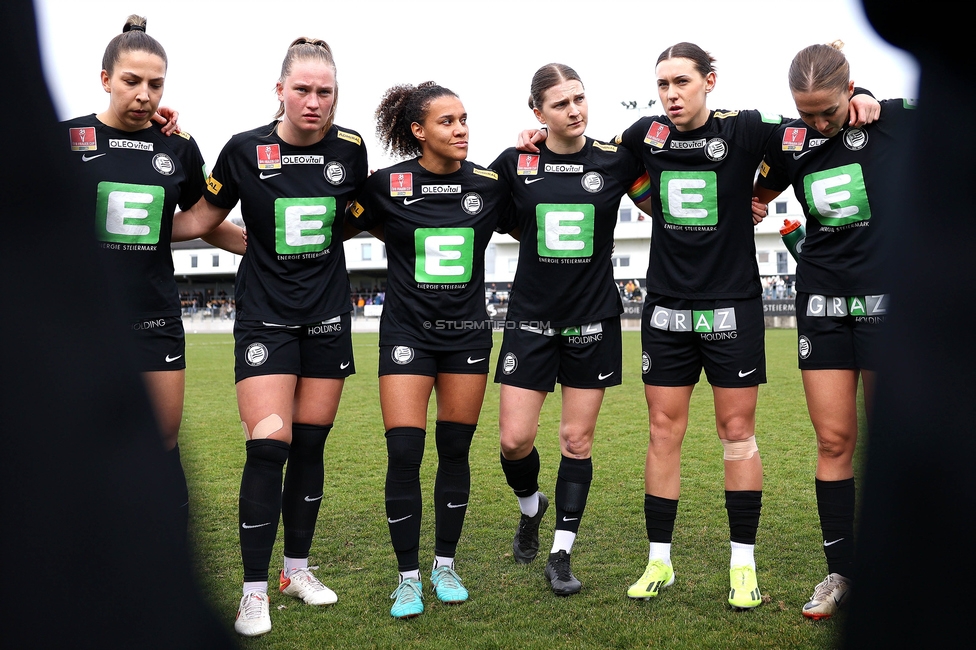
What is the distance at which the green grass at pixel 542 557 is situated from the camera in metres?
3.89

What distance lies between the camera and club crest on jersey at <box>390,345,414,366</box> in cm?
447

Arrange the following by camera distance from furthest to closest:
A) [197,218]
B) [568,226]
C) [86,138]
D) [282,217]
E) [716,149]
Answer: [568,226], [197,218], [716,149], [282,217], [86,138]

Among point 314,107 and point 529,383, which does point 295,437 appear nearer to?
point 529,383

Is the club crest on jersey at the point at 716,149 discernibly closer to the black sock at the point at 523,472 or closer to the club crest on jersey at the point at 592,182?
the club crest on jersey at the point at 592,182

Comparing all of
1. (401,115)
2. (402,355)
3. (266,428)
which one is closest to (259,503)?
(266,428)

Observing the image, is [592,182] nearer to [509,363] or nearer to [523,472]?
[509,363]

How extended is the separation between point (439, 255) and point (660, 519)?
74.7 inches

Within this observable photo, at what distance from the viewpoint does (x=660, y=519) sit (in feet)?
15.1

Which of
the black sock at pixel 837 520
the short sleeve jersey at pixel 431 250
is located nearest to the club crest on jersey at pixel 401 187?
the short sleeve jersey at pixel 431 250

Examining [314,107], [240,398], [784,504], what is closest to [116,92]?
[314,107]

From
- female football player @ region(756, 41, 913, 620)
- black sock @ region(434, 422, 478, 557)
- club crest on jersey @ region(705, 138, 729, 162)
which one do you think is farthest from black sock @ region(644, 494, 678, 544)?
club crest on jersey @ region(705, 138, 729, 162)

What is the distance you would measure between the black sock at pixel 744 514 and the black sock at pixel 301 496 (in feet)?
7.34

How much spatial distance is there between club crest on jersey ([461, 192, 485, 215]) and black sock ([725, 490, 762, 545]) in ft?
6.86

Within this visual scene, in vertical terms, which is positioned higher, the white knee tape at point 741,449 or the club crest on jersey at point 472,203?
the club crest on jersey at point 472,203
